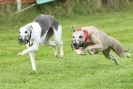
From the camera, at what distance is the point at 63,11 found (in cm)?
2395

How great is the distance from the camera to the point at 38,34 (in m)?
12.0

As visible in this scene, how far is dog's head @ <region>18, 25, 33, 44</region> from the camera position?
11341 mm

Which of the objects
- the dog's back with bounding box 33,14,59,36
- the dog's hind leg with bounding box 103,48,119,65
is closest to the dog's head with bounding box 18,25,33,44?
the dog's back with bounding box 33,14,59,36

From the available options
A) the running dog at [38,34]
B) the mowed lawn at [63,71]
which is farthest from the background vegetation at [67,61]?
the running dog at [38,34]

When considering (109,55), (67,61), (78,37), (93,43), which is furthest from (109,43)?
(67,61)

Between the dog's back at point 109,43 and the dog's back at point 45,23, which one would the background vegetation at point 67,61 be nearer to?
the dog's back at point 109,43

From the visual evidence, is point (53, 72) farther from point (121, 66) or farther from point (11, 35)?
point (11, 35)

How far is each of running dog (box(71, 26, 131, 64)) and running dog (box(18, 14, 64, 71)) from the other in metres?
1.18

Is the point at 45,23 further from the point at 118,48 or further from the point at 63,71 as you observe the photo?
the point at 118,48

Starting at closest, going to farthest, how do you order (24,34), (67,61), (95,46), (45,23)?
(95,46) < (24,34) < (45,23) < (67,61)

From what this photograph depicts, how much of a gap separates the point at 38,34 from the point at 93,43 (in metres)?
1.42

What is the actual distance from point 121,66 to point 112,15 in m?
13.1

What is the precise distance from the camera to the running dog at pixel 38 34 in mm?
11484

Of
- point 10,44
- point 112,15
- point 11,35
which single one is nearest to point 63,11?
point 112,15
